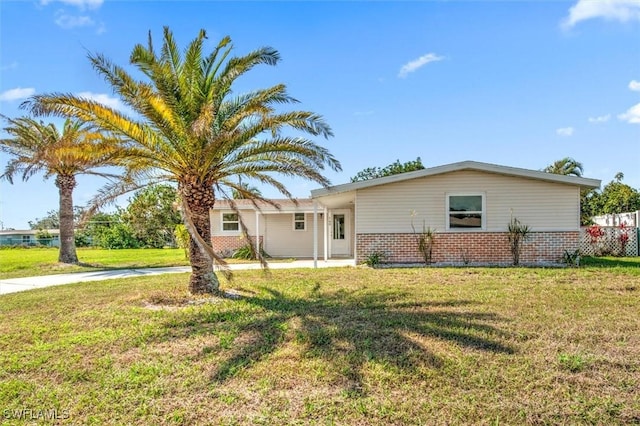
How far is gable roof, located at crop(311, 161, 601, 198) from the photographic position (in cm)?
1381

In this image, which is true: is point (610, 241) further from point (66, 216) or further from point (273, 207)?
point (66, 216)

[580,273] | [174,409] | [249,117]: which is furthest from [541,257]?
[174,409]

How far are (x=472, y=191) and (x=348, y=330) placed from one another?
398 inches

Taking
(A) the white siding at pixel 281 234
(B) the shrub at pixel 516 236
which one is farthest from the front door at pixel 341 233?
(B) the shrub at pixel 516 236

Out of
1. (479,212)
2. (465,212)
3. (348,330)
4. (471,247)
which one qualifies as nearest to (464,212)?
(465,212)

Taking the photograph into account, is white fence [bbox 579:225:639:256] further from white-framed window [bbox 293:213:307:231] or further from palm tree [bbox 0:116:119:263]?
palm tree [bbox 0:116:119:263]

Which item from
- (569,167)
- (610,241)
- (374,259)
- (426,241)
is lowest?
(374,259)

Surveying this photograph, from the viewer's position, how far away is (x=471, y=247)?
1477cm

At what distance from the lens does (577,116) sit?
14.8 m

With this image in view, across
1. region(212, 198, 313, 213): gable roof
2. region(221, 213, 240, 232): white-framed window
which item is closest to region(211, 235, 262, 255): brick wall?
region(221, 213, 240, 232): white-framed window

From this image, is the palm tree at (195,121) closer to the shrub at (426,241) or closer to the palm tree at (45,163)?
the palm tree at (45,163)

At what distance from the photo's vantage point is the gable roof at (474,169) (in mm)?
13812

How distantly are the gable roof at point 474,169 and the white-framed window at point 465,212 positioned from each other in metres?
1.01

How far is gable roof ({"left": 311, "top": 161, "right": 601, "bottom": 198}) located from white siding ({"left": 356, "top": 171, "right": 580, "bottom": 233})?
1.23 feet
